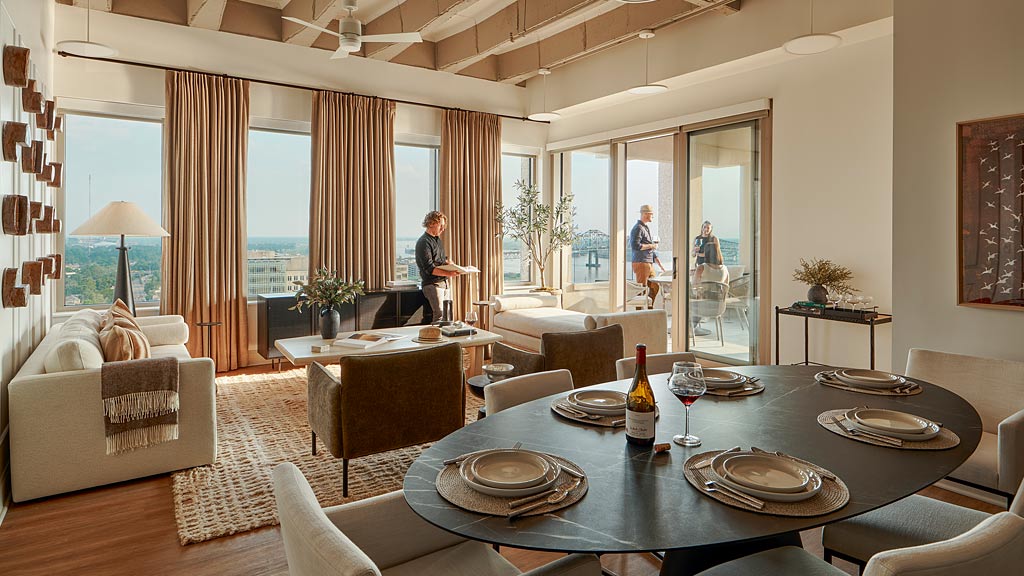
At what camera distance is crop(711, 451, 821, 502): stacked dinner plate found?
127 cm

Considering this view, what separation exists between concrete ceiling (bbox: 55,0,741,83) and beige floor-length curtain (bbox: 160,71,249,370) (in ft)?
2.05

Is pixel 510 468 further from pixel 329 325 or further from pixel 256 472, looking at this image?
pixel 329 325

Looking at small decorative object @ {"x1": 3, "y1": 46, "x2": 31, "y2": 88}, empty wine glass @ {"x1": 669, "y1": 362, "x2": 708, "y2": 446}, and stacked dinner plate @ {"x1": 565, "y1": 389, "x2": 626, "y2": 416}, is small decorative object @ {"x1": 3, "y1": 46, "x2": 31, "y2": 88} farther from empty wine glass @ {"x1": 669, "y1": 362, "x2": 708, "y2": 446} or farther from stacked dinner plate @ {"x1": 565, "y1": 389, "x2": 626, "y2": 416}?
empty wine glass @ {"x1": 669, "y1": 362, "x2": 708, "y2": 446}

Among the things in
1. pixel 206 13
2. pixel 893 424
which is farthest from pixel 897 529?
pixel 206 13

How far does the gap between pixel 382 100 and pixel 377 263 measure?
178 cm

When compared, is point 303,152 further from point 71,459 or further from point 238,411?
point 71,459

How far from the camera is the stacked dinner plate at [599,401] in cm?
184

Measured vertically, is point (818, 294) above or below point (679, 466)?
Result: above

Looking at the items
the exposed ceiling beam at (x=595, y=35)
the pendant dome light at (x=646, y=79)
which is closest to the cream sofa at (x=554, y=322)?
the pendant dome light at (x=646, y=79)

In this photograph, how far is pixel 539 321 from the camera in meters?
5.84

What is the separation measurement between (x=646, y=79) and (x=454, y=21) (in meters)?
2.06

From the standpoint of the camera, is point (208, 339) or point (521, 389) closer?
point (521, 389)

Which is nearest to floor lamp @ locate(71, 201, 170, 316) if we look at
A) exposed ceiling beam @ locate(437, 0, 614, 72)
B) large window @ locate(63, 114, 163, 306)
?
large window @ locate(63, 114, 163, 306)

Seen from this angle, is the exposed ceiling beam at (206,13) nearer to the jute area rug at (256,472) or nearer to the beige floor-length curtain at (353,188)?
the beige floor-length curtain at (353,188)
